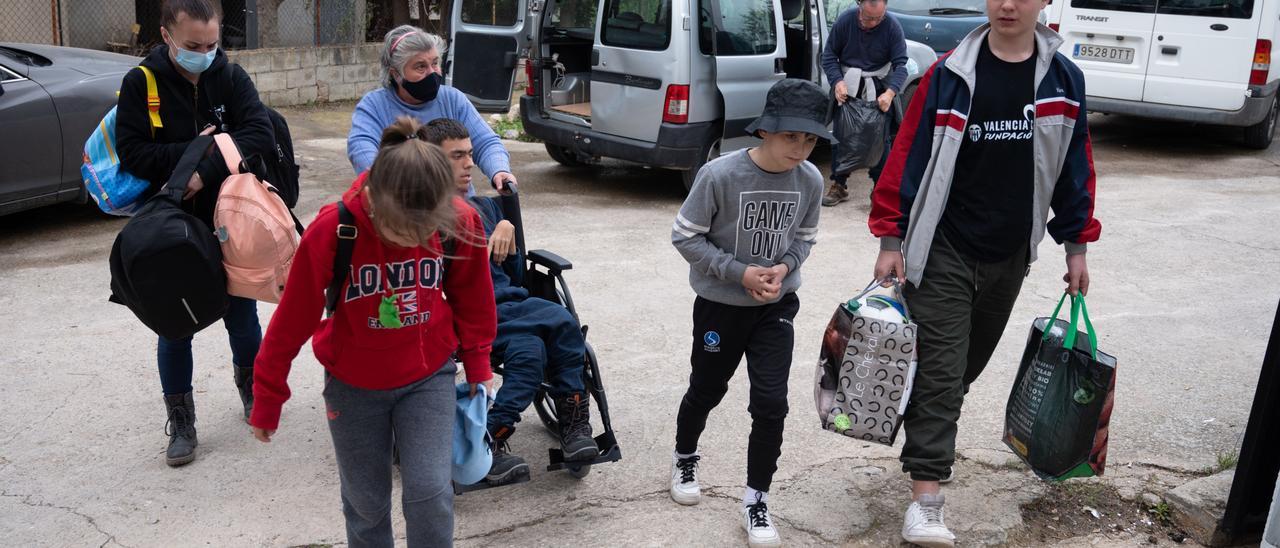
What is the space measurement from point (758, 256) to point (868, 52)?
5308 mm

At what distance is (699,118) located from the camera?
8594 mm

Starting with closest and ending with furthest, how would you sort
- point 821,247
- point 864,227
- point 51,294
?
point 51,294, point 821,247, point 864,227

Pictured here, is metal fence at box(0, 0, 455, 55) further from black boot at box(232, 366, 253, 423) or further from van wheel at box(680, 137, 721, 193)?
black boot at box(232, 366, 253, 423)

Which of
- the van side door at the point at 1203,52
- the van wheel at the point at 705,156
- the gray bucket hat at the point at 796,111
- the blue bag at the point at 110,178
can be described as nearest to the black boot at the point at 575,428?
the gray bucket hat at the point at 796,111

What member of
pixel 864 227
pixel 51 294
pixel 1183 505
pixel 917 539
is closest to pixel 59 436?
pixel 51 294

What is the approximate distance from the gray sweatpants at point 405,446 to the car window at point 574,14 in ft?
22.9

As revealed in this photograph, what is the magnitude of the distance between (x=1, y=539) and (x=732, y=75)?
246 inches

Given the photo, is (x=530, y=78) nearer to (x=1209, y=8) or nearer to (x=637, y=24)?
(x=637, y=24)

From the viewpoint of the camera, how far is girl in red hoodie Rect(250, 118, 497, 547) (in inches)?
112

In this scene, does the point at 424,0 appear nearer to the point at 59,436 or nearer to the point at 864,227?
the point at 864,227

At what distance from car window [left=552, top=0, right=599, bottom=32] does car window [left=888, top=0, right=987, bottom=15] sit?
3.52m

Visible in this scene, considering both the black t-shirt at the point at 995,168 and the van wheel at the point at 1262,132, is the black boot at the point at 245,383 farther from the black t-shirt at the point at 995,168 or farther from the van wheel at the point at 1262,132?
the van wheel at the point at 1262,132

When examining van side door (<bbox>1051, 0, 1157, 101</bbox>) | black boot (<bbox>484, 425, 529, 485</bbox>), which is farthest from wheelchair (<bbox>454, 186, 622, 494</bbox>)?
van side door (<bbox>1051, 0, 1157, 101</bbox>)

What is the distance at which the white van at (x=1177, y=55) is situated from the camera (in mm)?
10508
